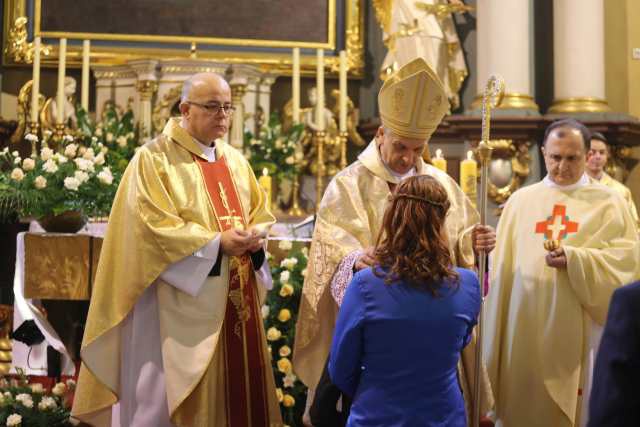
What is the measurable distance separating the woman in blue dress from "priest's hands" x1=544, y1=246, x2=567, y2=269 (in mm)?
1364

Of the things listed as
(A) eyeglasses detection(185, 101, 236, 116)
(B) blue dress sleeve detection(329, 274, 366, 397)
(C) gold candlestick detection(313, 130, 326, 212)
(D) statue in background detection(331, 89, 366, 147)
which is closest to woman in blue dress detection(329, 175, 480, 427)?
(B) blue dress sleeve detection(329, 274, 366, 397)

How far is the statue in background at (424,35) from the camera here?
7316 mm

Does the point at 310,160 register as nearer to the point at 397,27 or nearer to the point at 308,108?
the point at 308,108

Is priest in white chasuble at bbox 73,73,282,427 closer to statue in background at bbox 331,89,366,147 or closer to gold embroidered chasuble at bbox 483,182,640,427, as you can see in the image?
gold embroidered chasuble at bbox 483,182,640,427

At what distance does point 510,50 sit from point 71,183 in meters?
3.79

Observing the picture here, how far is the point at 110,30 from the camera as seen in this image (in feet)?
24.5

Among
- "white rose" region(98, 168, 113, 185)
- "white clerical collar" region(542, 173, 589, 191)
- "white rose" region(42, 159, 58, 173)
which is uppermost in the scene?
"white rose" region(42, 159, 58, 173)

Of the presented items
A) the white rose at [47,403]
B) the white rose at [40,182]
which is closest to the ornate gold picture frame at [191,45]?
the white rose at [40,182]

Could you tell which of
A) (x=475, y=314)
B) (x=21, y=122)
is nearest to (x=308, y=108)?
(x=21, y=122)

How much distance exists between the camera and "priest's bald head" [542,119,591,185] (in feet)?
14.2

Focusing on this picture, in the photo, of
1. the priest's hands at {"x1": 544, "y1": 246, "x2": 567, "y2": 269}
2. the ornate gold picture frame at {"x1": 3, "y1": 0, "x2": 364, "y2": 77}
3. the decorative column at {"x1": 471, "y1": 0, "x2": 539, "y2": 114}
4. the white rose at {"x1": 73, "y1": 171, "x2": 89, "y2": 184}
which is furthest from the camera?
the ornate gold picture frame at {"x1": 3, "y1": 0, "x2": 364, "y2": 77}

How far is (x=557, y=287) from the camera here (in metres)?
4.35

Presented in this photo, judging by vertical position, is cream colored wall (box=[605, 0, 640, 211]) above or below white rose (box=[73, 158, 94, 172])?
above

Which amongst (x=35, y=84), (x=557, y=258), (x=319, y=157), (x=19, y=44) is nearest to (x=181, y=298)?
(x=557, y=258)
